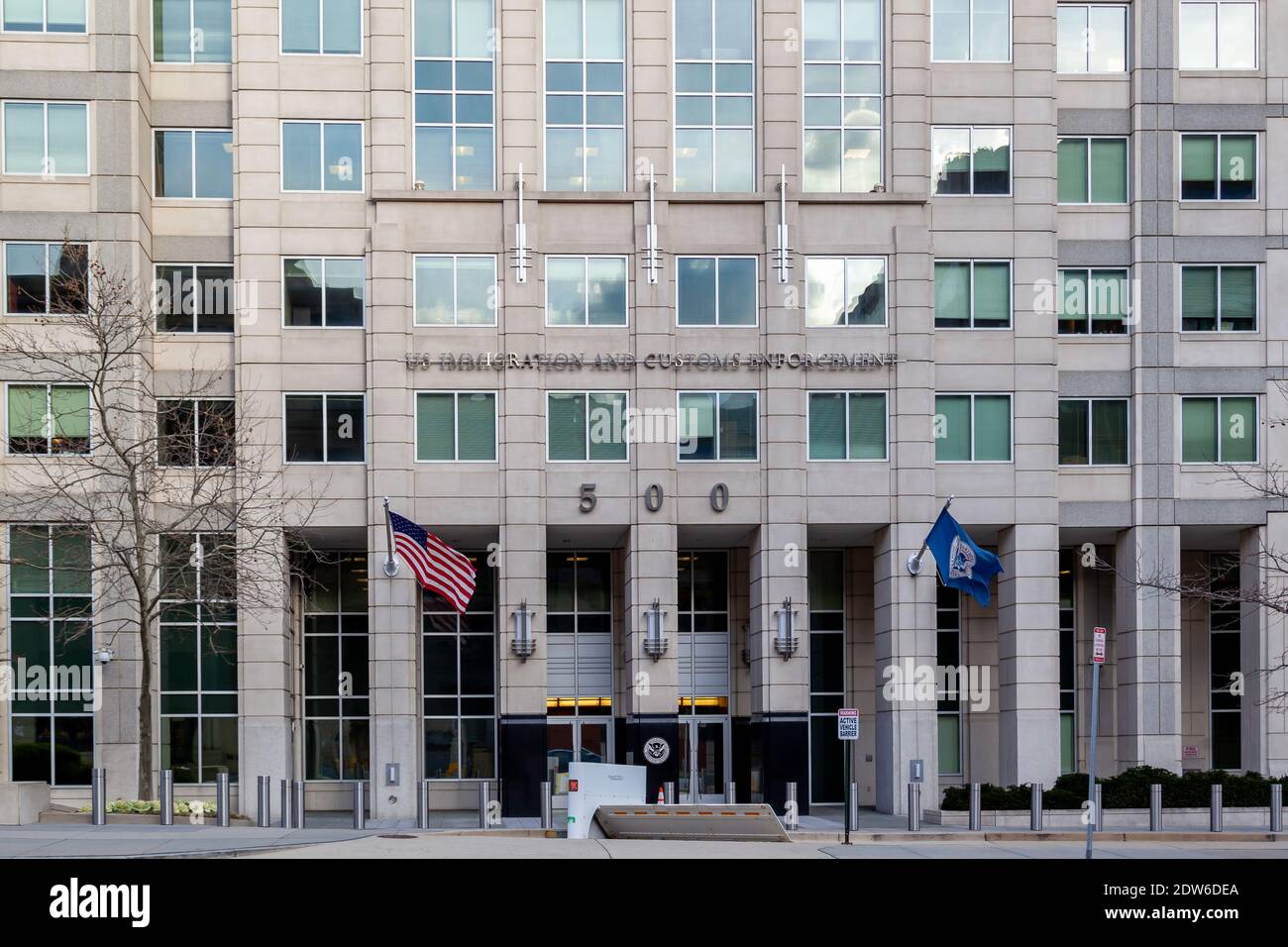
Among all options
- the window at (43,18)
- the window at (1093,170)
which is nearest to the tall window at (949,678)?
the window at (1093,170)

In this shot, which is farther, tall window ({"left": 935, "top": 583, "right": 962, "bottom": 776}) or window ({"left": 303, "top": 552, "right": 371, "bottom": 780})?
tall window ({"left": 935, "top": 583, "right": 962, "bottom": 776})

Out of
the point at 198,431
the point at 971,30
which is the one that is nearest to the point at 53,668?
the point at 198,431

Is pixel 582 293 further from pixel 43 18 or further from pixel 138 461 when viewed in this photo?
pixel 43 18

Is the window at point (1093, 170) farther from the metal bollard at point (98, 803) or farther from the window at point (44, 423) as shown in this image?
the metal bollard at point (98, 803)

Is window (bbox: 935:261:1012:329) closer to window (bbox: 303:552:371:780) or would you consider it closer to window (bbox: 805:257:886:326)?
window (bbox: 805:257:886:326)

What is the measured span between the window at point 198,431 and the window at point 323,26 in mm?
9534

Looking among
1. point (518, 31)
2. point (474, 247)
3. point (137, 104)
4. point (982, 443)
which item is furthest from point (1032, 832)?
point (137, 104)

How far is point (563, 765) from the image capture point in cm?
4069

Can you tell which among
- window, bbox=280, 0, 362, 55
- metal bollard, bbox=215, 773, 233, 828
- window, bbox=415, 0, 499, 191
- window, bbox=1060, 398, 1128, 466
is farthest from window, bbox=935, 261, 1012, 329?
metal bollard, bbox=215, 773, 233, 828

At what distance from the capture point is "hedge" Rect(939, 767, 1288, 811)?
3366 centimetres

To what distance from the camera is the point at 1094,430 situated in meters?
39.9

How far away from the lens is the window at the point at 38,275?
37.2 m

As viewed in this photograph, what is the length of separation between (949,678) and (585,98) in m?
18.8

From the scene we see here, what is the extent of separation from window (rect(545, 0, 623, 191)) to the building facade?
0.10 meters
